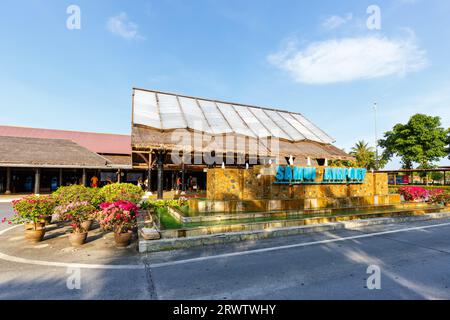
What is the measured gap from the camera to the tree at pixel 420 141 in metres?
36.3

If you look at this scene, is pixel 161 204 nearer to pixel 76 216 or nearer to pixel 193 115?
pixel 76 216

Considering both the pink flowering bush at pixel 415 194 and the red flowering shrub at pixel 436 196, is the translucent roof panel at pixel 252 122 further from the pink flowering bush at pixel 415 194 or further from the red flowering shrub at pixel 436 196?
the red flowering shrub at pixel 436 196

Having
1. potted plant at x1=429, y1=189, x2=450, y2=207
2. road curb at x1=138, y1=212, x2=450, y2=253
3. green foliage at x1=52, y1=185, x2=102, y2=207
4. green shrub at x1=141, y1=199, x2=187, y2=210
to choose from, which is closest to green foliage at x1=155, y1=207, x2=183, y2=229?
green shrub at x1=141, y1=199, x2=187, y2=210

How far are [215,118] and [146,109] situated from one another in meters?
4.08

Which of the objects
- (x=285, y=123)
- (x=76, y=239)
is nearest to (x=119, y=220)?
(x=76, y=239)

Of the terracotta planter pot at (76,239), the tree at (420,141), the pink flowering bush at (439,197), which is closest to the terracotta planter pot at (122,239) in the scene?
the terracotta planter pot at (76,239)

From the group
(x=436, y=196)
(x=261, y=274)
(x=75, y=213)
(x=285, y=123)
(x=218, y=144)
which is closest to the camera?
(x=261, y=274)

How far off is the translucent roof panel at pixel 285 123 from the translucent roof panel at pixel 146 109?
8.48 metres

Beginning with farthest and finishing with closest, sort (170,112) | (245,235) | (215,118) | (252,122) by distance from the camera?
1. (252,122)
2. (215,118)
3. (170,112)
4. (245,235)

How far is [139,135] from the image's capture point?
32.9 ft

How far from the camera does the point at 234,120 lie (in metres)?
14.4

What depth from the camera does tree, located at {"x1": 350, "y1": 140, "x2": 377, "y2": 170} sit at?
4352 centimetres

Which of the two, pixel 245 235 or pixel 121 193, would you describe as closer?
pixel 245 235
